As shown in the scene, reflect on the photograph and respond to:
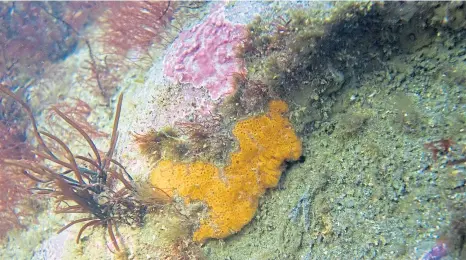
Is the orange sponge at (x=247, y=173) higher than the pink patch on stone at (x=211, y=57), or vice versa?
the pink patch on stone at (x=211, y=57)

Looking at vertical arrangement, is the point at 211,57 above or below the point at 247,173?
above

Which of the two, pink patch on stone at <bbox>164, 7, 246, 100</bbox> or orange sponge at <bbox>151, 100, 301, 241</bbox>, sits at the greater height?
pink patch on stone at <bbox>164, 7, 246, 100</bbox>

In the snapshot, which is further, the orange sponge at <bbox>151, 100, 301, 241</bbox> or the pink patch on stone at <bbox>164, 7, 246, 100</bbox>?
the pink patch on stone at <bbox>164, 7, 246, 100</bbox>

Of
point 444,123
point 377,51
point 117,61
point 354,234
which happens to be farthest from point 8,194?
point 444,123

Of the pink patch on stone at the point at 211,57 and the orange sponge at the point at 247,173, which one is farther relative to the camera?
A: the pink patch on stone at the point at 211,57

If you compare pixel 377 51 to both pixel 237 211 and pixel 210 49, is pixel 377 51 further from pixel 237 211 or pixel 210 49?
pixel 237 211
